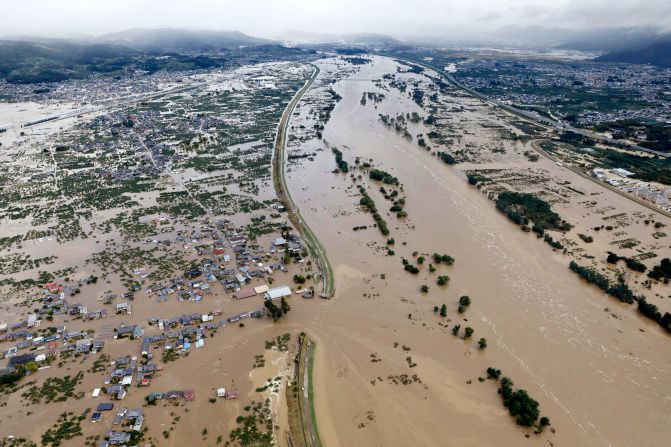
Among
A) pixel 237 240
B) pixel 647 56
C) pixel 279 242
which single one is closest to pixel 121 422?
pixel 237 240

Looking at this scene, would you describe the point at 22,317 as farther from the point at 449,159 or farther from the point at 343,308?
the point at 449,159

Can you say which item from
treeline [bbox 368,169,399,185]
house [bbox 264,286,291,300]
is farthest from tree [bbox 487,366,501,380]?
treeline [bbox 368,169,399,185]

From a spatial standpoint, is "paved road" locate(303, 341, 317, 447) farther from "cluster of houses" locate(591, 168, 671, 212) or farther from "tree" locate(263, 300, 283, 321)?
"cluster of houses" locate(591, 168, 671, 212)

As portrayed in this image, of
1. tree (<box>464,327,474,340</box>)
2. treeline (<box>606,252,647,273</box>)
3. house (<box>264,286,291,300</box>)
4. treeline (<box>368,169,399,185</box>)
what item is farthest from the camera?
treeline (<box>368,169,399,185</box>)

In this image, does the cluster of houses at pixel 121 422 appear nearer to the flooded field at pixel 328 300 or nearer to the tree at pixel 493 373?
the flooded field at pixel 328 300

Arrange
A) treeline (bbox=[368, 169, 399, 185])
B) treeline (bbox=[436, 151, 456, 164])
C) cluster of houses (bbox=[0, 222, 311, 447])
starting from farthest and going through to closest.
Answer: treeline (bbox=[436, 151, 456, 164]) → treeline (bbox=[368, 169, 399, 185]) → cluster of houses (bbox=[0, 222, 311, 447])

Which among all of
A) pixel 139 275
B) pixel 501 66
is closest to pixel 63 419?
pixel 139 275

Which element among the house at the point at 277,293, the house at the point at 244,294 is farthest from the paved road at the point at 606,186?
the house at the point at 244,294
